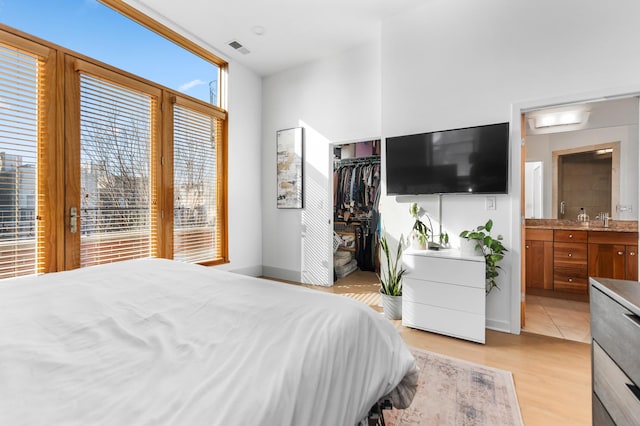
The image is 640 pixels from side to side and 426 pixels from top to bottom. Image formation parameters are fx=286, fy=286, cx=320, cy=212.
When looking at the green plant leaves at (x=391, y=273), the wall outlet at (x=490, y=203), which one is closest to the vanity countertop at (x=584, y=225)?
the wall outlet at (x=490, y=203)

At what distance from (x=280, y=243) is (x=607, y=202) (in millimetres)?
4100

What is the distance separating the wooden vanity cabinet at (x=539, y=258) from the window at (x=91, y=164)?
4.02 m

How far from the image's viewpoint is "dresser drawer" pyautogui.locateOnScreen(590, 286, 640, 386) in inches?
32.3

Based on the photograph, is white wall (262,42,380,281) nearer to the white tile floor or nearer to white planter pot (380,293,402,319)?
white planter pot (380,293,402,319)

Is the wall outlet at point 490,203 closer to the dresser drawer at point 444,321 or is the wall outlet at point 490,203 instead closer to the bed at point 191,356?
the dresser drawer at point 444,321

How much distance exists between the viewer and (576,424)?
56.6 inches

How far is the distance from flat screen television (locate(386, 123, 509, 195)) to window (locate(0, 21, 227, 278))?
2398 millimetres

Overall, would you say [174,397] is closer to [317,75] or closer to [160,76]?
[160,76]

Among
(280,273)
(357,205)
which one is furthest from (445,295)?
(357,205)

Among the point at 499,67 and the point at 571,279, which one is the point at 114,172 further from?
the point at 571,279

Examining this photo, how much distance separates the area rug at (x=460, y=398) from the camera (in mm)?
1461

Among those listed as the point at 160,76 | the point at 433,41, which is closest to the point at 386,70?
the point at 433,41

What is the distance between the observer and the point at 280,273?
4.26 metres

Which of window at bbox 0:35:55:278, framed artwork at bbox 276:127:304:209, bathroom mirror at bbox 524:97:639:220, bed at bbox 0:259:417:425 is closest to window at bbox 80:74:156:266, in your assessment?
window at bbox 0:35:55:278
